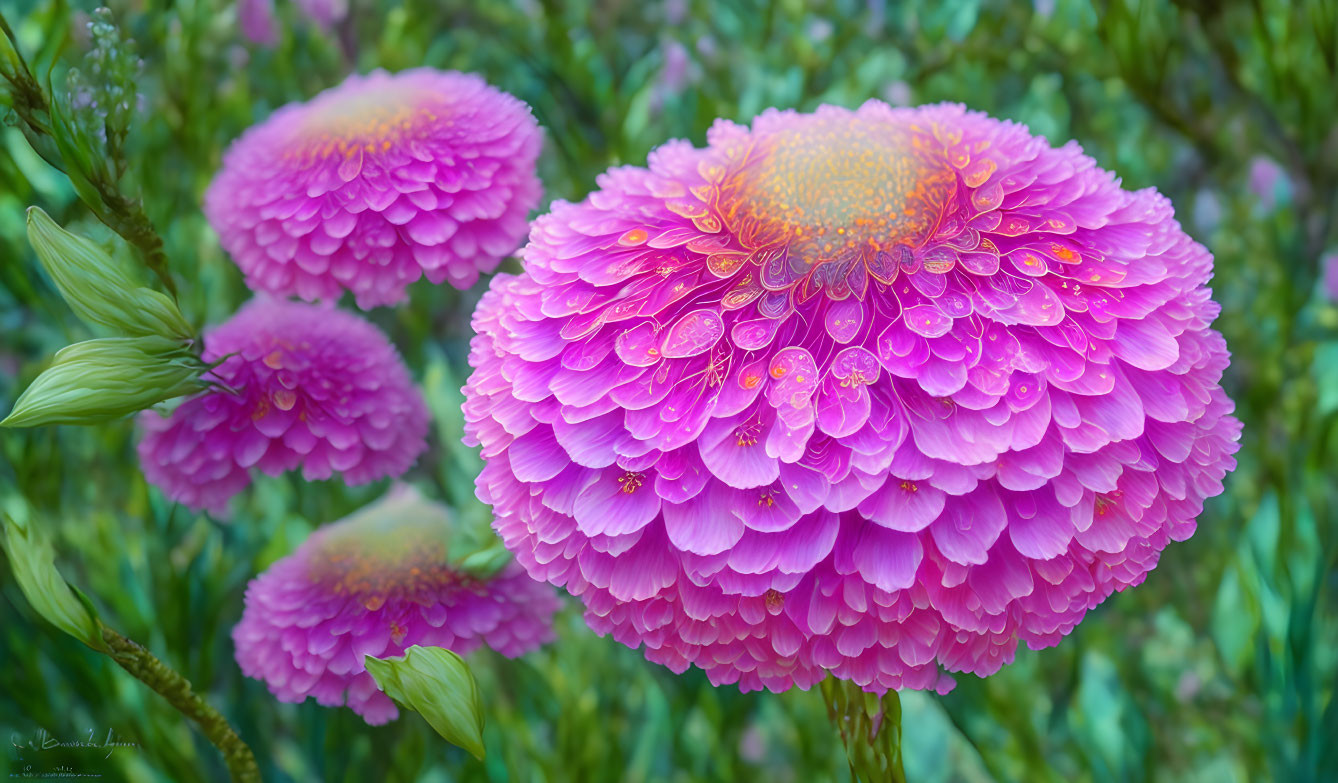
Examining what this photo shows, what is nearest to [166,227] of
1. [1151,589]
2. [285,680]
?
[285,680]

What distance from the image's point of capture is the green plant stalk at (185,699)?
9.7 inches

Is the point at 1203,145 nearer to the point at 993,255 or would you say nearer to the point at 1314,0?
the point at 1314,0

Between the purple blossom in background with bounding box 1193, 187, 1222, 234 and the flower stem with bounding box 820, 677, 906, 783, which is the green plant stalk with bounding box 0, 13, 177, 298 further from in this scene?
the purple blossom in background with bounding box 1193, 187, 1222, 234

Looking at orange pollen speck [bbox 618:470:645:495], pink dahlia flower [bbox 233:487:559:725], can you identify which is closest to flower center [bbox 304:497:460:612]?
pink dahlia flower [bbox 233:487:559:725]

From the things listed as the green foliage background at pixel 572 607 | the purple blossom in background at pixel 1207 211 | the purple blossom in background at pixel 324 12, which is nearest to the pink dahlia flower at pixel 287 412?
the green foliage background at pixel 572 607

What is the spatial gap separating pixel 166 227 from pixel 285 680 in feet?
0.52

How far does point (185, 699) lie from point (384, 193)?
0.17 m

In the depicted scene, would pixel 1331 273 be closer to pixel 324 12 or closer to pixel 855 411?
pixel 855 411

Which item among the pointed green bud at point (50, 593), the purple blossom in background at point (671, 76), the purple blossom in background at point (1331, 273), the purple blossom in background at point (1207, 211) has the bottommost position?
the purple blossom in background at point (1331, 273)

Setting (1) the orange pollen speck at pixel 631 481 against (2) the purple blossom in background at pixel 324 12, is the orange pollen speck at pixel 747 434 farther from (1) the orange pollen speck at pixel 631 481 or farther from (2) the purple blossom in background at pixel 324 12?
(2) the purple blossom in background at pixel 324 12

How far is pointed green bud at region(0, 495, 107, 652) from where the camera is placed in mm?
232

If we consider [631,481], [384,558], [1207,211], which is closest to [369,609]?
[384,558]

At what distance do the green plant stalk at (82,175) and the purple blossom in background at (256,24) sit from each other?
3.4 inches

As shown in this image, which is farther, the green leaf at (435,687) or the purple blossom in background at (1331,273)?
the purple blossom in background at (1331,273)
